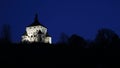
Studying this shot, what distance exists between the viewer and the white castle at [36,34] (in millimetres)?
104938

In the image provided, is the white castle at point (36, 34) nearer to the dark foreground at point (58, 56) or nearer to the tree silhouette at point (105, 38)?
the tree silhouette at point (105, 38)

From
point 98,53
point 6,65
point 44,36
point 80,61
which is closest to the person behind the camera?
point 6,65

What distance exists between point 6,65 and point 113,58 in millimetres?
19400

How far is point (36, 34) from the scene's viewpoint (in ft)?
354

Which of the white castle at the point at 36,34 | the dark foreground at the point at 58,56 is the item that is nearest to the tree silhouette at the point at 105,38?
the dark foreground at the point at 58,56

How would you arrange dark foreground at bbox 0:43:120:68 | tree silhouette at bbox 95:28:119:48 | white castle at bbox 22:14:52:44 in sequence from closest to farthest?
dark foreground at bbox 0:43:120:68
tree silhouette at bbox 95:28:119:48
white castle at bbox 22:14:52:44

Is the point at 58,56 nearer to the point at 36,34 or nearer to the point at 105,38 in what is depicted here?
the point at 105,38

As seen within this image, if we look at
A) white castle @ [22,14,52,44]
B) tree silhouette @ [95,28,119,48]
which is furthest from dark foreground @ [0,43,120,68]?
white castle @ [22,14,52,44]

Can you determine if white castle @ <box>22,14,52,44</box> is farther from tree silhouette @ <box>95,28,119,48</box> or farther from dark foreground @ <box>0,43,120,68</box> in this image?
dark foreground @ <box>0,43,120,68</box>

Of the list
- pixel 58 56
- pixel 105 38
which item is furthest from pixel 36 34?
pixel 58 56

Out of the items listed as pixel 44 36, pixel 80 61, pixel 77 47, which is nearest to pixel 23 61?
pixel 80 61

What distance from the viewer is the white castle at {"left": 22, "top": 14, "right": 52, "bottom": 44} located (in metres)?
105

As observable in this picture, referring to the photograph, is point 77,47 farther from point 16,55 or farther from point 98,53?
point 16,55

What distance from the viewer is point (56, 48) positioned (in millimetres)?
73062
